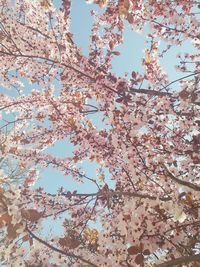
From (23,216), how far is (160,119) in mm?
2710

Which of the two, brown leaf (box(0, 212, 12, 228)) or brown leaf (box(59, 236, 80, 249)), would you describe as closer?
brown leaf (box(0, 212, 12, 228))

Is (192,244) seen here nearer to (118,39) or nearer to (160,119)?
(160,119)

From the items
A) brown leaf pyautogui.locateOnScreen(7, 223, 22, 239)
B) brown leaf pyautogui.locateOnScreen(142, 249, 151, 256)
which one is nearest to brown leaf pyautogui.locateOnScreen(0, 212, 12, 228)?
brown leaf pyautogui.locateOnScreen(7, 223, 22, 239)

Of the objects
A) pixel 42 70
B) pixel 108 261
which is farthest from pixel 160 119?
pixel 42 70

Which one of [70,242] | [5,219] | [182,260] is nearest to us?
[5,219]

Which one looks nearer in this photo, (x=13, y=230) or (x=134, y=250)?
(x=13, y=230)

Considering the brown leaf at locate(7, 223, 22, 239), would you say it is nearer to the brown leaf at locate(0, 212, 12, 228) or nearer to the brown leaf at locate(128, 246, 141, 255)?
the brown leaf at locate(0, 212, 12, 228)

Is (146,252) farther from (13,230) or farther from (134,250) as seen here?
(13,230)

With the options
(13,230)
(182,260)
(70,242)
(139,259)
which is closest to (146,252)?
(139,259)

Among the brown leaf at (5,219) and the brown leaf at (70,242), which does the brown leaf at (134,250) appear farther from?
the brown leaf at (5,219)

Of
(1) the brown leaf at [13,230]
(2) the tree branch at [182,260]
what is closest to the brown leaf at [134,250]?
(2) the tree branch at [182,260]

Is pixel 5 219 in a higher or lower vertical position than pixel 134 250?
lower

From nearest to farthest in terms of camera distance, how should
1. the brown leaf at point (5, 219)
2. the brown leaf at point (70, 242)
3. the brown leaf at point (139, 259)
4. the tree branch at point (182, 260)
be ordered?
the brown leaf at point (5, 219), the tree branch at point (182, 260), the brown leaf at point (139, 259), the brown leaf at point (70, 242)

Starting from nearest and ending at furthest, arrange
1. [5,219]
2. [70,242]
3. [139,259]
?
1. [5,219]
2. [139,259]
3. [70,242]
